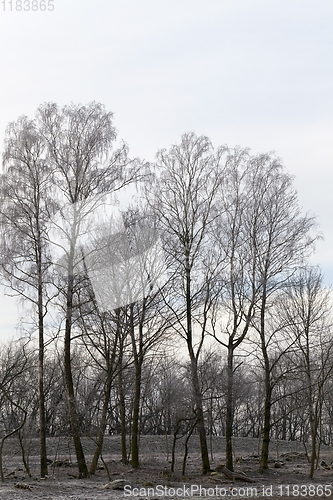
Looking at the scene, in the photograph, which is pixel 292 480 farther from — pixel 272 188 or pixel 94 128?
pixel 94 128

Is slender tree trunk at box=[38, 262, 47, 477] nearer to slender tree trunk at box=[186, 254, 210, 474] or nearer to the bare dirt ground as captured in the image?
the bare dirt ground

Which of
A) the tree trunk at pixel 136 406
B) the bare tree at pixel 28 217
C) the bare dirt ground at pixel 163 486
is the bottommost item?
the bare dirt ground at pixel 163 486

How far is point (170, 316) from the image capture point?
53.2 feet

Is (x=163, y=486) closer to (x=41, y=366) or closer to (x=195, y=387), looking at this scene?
(x=195, y=387)

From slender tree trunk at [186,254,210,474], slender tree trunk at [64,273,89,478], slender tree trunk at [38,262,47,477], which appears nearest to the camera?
slender tree trunk at [64,273,89,478]

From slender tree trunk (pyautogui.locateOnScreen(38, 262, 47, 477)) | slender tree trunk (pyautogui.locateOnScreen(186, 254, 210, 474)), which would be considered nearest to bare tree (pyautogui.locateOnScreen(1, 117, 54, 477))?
slender tree trunk (pyautogui.locateOnScreen(38, 262, 47, 477))

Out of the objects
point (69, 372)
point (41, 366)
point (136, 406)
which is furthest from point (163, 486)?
point (41, 366)

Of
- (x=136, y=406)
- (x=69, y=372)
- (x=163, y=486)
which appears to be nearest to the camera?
(x=163, y=486)

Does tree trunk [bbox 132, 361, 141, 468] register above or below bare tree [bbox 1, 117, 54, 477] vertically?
below

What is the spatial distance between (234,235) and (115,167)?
197 inches

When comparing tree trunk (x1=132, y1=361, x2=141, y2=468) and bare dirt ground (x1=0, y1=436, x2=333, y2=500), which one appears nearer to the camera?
bare dirt ground (x1=0, y1=436, x2=333, y2=500)

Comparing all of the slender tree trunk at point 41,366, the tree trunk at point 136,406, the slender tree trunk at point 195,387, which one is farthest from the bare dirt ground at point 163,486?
the slender tree trunk at point 41,366

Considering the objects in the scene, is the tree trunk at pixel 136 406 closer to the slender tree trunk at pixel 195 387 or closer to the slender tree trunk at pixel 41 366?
the slender tree trunk at pixel 195 387

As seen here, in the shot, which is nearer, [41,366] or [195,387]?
[41,366]
